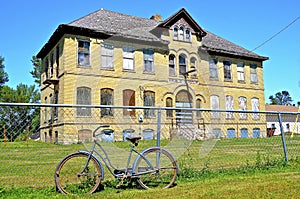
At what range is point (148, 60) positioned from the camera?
21125 mm

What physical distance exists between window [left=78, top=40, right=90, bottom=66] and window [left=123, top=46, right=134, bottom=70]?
2429mm

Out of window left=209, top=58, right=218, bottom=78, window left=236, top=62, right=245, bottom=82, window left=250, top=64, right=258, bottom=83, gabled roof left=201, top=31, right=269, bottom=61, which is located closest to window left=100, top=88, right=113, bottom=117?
window left=209, top=58, right=218, bottom=78

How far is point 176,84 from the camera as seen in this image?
850 inches

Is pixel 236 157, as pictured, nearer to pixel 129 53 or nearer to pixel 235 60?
pixel 129 53

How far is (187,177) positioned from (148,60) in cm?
1614

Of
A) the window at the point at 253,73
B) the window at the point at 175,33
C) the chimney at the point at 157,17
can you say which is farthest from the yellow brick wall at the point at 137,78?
the chimney at the point at 157,17

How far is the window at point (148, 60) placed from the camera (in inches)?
824

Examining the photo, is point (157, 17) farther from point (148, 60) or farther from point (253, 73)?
point (253, 73)

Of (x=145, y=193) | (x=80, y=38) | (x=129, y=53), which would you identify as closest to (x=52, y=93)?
(x=80, y=38)

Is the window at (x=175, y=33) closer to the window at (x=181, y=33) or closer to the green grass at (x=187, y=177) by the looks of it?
the window at (x=181, y=33)

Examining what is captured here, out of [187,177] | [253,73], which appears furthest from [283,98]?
[187,177]

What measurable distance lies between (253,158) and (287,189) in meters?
3.15

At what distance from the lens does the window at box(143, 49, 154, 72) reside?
2093 centimetres

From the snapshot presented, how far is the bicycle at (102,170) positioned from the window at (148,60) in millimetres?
15916
